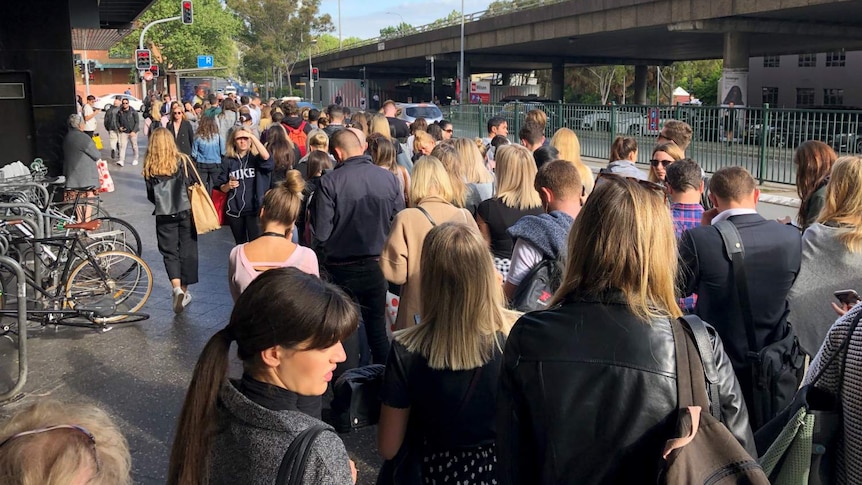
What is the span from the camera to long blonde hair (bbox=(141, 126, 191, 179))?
736 cm

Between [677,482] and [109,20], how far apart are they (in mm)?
21179

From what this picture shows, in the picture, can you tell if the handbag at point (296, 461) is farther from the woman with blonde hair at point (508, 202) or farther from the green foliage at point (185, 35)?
A: the green foliage at point (185, 35)

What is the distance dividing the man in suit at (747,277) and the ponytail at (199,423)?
2.49m

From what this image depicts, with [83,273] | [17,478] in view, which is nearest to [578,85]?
[83,273]

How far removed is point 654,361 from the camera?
1.98 m

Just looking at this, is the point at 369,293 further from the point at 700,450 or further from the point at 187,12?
the point at 187,12

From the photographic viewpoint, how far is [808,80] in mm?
50781

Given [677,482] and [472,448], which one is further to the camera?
[472,448]

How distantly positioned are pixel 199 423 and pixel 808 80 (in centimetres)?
5651

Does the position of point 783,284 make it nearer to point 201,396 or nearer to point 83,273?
point 201,396

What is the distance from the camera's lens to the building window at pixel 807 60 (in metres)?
50.1

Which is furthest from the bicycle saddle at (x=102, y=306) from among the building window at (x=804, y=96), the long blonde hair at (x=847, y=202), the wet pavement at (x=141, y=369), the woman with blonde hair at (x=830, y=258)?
the building window at (x=804, y=96)

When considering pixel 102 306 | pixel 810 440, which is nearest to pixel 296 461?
pixel 810 440

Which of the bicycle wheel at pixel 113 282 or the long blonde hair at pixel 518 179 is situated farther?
the bicycle wheel at pixel 113 282
